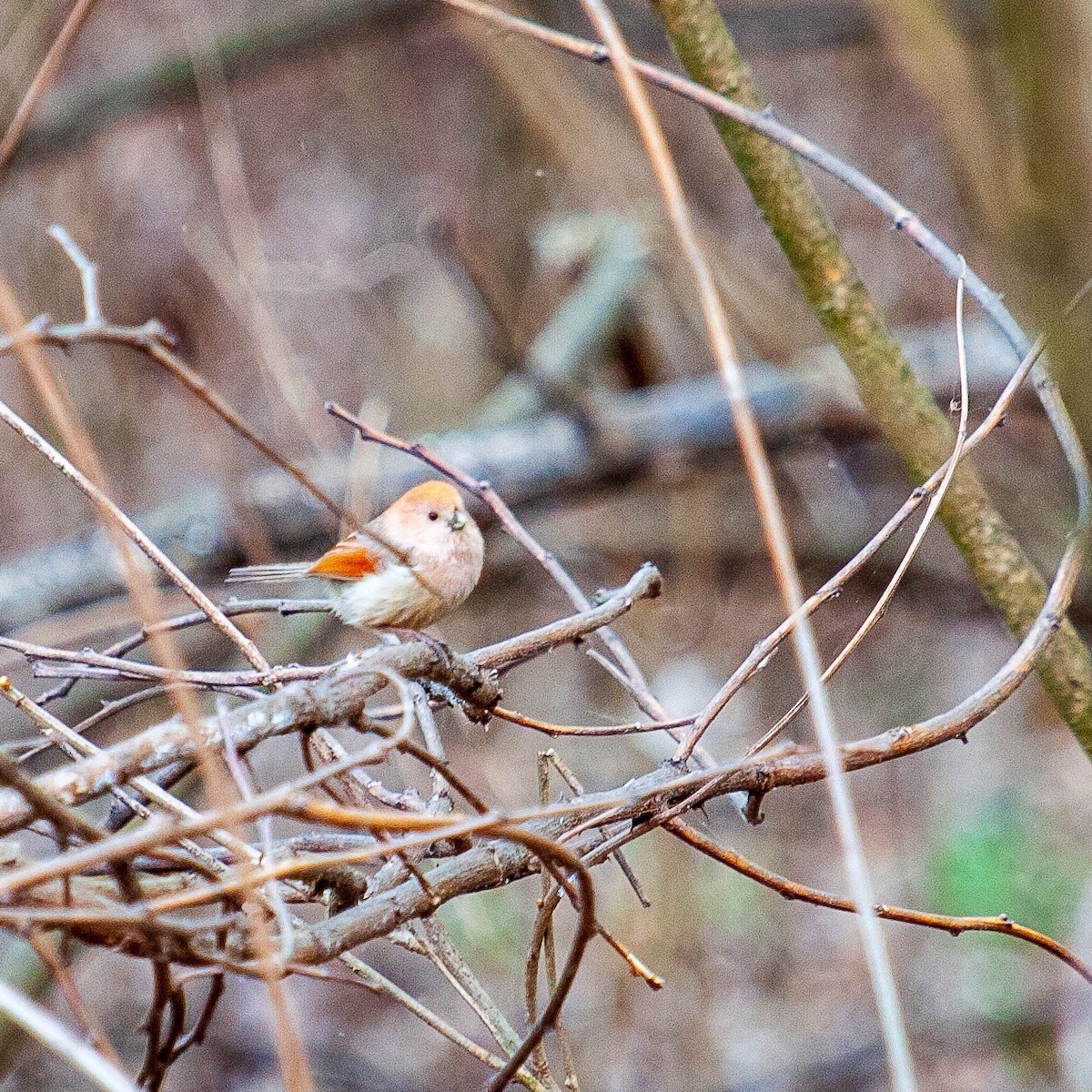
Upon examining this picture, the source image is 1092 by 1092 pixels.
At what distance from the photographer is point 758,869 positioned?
4.22 feet

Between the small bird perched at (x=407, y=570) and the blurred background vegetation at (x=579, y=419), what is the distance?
0.49 meters

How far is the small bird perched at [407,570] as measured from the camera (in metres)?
2.29

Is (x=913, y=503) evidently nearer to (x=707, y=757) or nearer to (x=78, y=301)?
(x=707, y=757)

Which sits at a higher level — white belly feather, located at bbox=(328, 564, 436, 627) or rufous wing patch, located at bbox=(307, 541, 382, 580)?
rufous wing patch, located at bbox=(307, 541, 382, 580)

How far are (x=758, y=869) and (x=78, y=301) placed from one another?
4786mm

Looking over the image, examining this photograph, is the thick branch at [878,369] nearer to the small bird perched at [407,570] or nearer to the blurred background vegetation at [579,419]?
the small bird perched at [407,570]

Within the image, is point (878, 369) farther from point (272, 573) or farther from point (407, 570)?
point (272, 573)

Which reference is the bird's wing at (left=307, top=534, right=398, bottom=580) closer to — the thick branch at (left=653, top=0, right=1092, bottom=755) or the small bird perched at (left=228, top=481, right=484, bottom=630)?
the small bird perched at (left=228, top=481, right=484, bottom=630)

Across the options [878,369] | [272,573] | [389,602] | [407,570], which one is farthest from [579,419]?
[878,369]

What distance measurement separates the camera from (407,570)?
2.16m

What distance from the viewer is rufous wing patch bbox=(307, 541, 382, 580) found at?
2.47 meters

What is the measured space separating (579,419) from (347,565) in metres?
1.80

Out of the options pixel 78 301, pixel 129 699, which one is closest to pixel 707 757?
pixel 129 699

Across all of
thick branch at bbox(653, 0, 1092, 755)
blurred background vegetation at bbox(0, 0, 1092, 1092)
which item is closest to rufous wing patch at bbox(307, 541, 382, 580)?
blurred background vegetation at bbox(0, 0, 1092, 1092)
